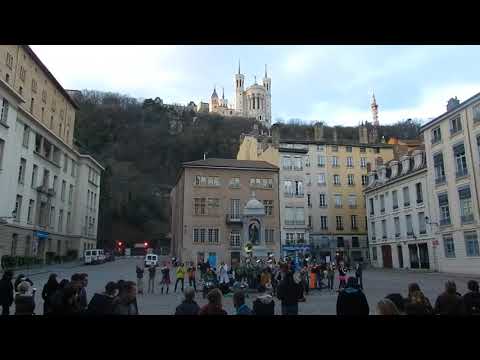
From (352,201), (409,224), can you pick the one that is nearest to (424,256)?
(409,224)

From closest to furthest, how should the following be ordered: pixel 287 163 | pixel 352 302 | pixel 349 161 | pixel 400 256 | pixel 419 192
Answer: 1. pixel 352 302
2. pixel 419 192
3. pixel 400 256
4. pixel 287 163
5. pixel 349 161

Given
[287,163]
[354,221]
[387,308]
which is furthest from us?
[354,221]

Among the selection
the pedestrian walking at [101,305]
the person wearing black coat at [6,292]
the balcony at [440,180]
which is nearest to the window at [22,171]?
the person wearing black coat at [6,292]

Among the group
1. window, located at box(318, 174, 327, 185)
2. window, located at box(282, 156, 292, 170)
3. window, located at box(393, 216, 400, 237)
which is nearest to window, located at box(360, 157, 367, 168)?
window, located at box(318, 174, 327, 185)

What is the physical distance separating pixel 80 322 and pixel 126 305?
2972 mm

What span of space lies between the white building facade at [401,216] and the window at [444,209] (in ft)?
5.14

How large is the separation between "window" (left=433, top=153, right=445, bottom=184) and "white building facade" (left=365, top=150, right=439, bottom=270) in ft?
5.08

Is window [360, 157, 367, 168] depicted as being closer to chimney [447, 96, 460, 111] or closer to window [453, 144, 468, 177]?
chimney [447, 96, 460, 111]

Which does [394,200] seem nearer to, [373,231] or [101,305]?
[373,231]

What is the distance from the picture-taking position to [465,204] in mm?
29500

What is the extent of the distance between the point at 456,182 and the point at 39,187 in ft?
119

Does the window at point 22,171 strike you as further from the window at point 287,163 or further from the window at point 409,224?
the window at point 409,224
